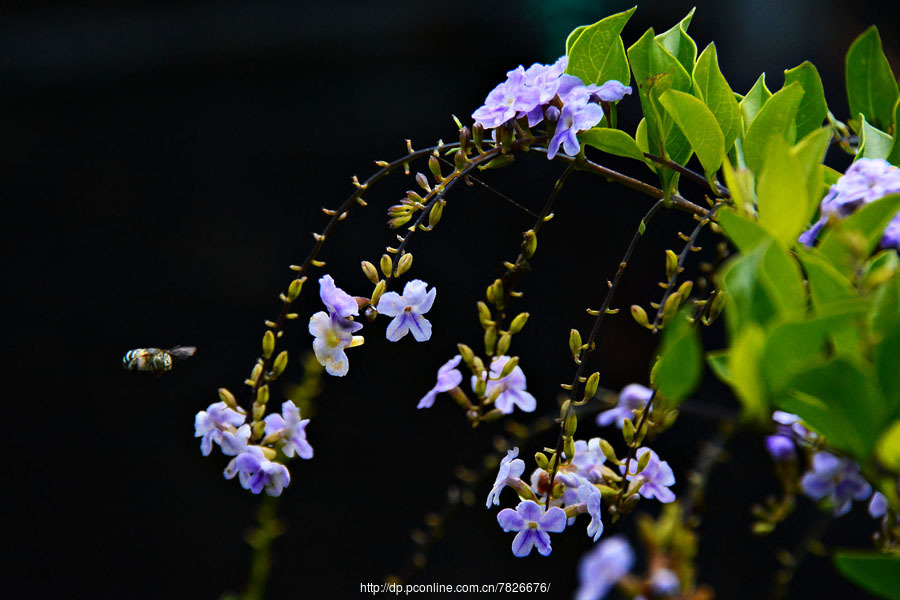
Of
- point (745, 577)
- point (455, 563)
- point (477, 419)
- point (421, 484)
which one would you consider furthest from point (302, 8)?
point (745, 577)

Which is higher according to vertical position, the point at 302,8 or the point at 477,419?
the point at 302,8

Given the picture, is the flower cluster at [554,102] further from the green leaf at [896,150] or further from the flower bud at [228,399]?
the flower bud at [228,399]

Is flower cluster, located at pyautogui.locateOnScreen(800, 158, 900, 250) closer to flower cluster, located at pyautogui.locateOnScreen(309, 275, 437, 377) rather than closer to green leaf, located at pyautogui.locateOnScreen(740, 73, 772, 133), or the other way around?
green leaf, located at pyautogui.locateOnScreen(740, 73, 772, 133)

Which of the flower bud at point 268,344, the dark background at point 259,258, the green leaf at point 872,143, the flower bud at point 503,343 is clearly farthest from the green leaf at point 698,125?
the dark background at point 259,258

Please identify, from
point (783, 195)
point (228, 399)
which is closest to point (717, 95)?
point (783, 195)

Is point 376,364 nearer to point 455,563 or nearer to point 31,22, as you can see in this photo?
point 455,563

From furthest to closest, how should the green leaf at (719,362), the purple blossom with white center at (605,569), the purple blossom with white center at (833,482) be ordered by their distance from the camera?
1. the purple blossom with white center at (833,482)
2. the green leaf at (719,362)
3. the purple blossom with white center at (605,569)

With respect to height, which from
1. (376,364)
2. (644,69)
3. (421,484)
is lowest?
(421,484)
